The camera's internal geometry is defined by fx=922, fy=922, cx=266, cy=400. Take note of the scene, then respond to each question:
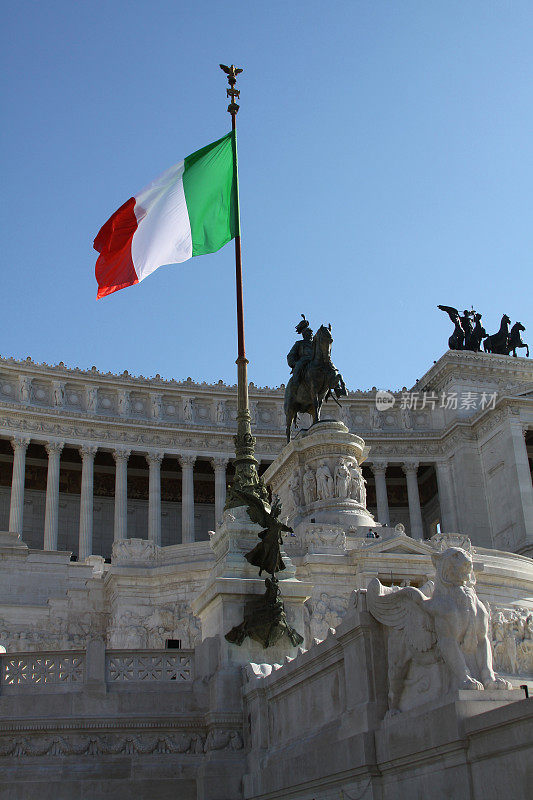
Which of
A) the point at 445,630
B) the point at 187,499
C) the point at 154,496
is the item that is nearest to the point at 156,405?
the point at 154,496

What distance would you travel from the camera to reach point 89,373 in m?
61.0

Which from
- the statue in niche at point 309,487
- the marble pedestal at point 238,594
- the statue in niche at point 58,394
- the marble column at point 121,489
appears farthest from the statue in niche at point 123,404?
the marble pedestal at point 238,594

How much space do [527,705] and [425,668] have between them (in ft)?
6.78

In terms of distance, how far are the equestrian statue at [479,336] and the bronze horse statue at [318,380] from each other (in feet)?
104

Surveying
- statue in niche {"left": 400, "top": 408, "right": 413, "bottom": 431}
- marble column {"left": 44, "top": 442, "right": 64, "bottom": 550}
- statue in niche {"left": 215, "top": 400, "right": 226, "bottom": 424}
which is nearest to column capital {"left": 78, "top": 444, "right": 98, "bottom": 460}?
marble column {"left": 44, "top": 442, "right": 64, "bottom": 550}

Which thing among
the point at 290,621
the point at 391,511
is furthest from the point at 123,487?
the point at 290,621

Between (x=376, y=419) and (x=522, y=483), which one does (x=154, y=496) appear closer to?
(x=376, y=419)

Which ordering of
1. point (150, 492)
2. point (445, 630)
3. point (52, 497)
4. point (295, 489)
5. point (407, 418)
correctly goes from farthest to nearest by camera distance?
point (407, 418), point (150, 492), point (52, 497), point (295, 489), point (445, 630)

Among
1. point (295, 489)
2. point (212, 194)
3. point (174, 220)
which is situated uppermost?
point (212, 194)

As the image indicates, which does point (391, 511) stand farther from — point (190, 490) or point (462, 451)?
point (190, 490)

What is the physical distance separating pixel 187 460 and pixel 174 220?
39.8 meters

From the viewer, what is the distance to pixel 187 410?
205ft

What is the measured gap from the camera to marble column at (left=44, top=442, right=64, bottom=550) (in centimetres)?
5353

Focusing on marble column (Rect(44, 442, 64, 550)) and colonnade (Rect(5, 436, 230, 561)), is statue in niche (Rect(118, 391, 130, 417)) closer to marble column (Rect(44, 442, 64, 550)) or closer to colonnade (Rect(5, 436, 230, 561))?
colonnade (Rect(5, 436, 230, 561))
